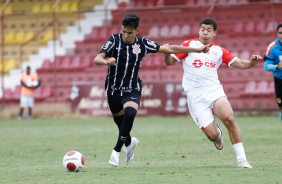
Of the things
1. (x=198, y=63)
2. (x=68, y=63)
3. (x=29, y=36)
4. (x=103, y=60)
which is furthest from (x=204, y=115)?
(x=29, y=36)

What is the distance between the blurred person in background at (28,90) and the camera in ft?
75.4

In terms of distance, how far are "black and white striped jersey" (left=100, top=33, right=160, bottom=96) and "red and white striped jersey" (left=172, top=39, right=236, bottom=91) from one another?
65 cm

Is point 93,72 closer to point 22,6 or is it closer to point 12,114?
point 12,114

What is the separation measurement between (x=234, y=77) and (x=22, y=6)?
13021 millimetres

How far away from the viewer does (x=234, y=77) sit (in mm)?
21516

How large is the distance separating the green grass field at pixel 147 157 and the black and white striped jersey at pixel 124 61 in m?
1.19

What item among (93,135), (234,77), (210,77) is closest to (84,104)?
(234,77)

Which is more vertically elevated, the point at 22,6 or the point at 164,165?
the point at 22,6

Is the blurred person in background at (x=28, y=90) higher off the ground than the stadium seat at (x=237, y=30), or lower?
lower

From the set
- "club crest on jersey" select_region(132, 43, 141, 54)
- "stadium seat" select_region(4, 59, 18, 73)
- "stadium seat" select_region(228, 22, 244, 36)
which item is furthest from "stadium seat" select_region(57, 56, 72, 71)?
"club crest on jersey" select_region(132, 43, 141, 54)

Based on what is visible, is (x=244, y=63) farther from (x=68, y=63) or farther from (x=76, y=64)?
(x=68, y=63)

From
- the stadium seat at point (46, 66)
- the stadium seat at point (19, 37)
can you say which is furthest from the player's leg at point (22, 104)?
the stadium seat at point (19, 37)

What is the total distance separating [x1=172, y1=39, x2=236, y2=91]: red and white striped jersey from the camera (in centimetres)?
830

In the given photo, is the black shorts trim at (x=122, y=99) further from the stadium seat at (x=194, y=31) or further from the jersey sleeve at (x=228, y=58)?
the stadium seat at (x=194, y=31)
